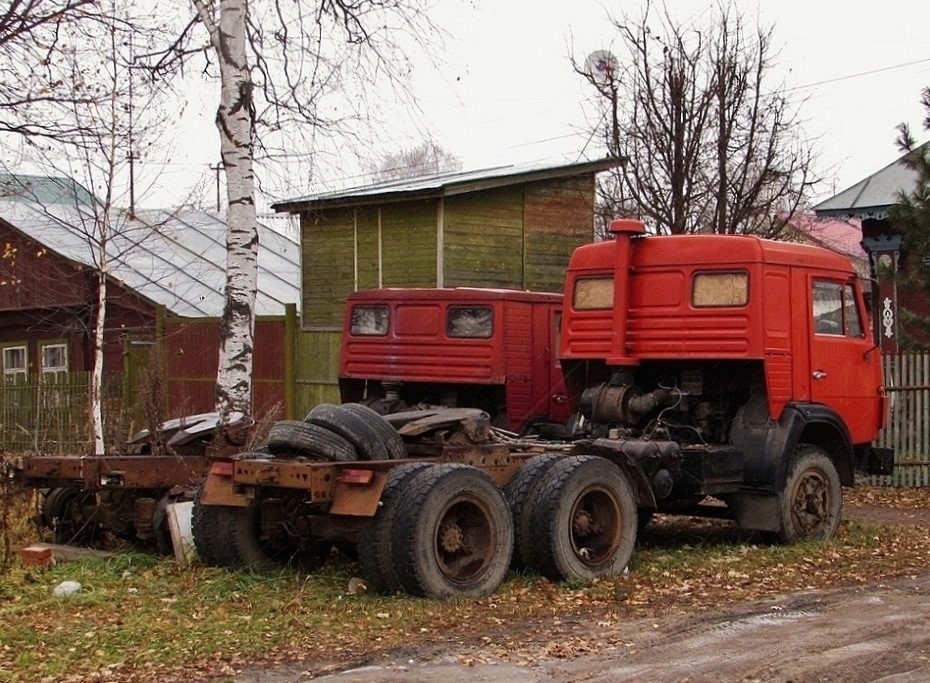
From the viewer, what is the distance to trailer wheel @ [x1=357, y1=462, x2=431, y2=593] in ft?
28.6

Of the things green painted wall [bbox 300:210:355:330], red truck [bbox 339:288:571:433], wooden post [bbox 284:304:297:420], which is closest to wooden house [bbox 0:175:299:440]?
wooden post [bbox 284:304:297:420]

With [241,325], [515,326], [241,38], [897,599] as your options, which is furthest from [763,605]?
[241,38]

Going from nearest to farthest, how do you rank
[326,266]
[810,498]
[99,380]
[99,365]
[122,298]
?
[810,498] < [99,365] < [99,380] < [326,266] < [122,298]

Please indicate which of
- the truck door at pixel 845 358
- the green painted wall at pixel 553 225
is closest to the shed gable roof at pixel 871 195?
the green painted wall at pixel 553 225

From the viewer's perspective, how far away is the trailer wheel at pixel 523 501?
958 cm

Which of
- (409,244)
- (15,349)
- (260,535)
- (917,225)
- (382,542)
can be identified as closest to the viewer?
(382,542)

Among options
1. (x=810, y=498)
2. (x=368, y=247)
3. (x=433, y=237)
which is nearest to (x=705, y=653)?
(x=810, y=498)

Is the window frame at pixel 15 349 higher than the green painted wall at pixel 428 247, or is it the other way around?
the green painted wall at pixel 428 247

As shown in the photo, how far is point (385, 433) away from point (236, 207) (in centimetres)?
422

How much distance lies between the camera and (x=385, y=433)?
955 cm

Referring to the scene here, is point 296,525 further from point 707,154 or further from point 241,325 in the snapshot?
point 707,154

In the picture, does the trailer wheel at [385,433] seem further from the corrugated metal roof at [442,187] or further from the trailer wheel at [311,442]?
the corrugated metal roof at [442,187]

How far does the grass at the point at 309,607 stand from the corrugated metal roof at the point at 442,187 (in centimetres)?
933

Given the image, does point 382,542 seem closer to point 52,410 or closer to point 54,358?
point 52,410
